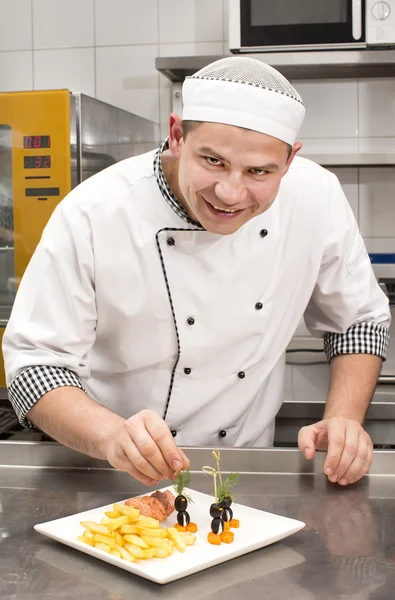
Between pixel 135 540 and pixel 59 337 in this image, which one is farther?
pixel 59 337

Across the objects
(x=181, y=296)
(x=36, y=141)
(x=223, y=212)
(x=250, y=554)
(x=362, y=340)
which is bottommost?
(x=250, y=554)

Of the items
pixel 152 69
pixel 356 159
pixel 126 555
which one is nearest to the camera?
pixel 126 555

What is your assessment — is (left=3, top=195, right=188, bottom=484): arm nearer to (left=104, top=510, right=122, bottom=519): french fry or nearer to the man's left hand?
(left=104, top=510, right=122, bottom=519): french fry

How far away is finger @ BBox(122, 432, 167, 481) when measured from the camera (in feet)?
3.62

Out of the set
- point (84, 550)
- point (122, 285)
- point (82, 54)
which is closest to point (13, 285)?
point (82, 54)

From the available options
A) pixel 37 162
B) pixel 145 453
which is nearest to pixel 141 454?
pixel 145 453

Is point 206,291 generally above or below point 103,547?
above

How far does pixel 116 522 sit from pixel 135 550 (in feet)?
0.19

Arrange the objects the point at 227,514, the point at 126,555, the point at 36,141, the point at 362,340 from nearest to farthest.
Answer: the point at 126,555, the point at 227,514, the point at 362,340, the point at 36,141

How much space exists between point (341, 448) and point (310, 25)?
1.85m

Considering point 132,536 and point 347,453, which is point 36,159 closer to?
point 347,453

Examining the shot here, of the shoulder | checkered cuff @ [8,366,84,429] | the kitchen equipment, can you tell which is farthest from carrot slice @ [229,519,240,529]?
the kitchen equipment

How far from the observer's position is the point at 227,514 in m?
1.08

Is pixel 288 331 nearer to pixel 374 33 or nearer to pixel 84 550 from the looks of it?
pixel 84 550
